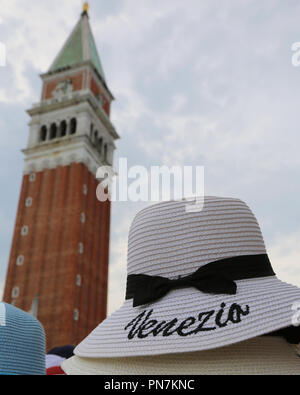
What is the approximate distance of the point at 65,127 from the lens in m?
23.0

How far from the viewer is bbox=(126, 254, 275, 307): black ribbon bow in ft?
3.96

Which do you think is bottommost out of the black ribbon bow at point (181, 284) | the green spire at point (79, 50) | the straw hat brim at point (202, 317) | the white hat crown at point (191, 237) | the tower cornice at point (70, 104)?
the straw hat brim at point (202, 317)

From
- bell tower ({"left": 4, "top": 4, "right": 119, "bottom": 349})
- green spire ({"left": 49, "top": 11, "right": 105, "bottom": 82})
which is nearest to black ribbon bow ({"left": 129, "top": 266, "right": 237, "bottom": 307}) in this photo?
bell tower ({"left": 4, "top": 4, "right": 119, "bottom": 349})

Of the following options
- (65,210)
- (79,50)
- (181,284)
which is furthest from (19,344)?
(79,50)

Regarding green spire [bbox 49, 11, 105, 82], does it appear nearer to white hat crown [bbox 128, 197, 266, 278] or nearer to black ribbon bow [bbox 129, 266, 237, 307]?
white hat crown [bbox 128, 197, 266, 278]

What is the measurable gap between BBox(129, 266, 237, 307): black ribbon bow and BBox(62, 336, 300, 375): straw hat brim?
0.18m

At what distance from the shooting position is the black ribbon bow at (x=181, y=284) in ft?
3.95

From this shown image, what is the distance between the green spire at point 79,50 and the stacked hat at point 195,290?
84.1ft

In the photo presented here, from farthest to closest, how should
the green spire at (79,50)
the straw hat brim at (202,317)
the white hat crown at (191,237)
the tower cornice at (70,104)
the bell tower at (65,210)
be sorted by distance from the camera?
the green spire at (79,50) < the tower cornice at (70,104) < the bell tower at (65,210) < the white hat crown at (191,237) < the straw hat brim at (202,317)

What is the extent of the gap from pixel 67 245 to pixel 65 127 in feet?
26.0

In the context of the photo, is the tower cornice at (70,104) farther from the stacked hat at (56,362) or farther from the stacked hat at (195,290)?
the stacked hat at (195,290)

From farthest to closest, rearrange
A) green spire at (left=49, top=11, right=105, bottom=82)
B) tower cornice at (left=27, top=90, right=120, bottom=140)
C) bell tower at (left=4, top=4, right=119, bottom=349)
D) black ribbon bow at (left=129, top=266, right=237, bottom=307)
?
green spire at (left=49, top=11, right=105, bottom=82), tower cornice at (left=27, top=90, right=120, bottom=140), bell tower at (left=4, top=4, right=119, bottom=349), black ribbon bow at (left=129, top=266, right=237, bottom=307)

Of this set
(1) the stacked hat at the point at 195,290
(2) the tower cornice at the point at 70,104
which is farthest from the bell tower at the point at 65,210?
(1) the stacked hat at the point at 195,290
